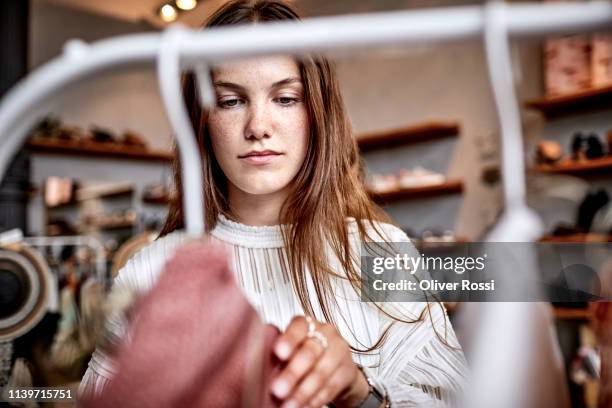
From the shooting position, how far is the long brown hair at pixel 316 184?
0.64 m

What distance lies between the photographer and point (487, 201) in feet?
7.54

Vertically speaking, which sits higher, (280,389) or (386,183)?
(386,183)

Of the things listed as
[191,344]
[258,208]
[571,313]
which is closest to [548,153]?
[571,313]

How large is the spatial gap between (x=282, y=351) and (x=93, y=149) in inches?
112

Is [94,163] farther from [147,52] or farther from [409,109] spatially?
[147,52]

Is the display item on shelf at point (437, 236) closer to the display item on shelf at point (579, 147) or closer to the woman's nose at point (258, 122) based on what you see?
the display item on shelf at point (579, 147)

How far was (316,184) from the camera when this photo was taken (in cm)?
66

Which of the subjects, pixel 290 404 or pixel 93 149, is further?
pixel 93 149

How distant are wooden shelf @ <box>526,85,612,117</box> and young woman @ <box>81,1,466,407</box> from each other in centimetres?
144

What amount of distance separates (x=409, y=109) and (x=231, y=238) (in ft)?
6.93

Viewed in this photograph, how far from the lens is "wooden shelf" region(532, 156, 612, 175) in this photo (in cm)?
182

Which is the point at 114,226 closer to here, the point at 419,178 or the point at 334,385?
the point at 419,178

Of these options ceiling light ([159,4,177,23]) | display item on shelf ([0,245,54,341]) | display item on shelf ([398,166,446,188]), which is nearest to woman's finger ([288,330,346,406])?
display item on shelf ([0,245,54,341])

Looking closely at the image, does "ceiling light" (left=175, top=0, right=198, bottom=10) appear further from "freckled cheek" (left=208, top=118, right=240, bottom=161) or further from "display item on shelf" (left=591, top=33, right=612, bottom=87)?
"freckled cheek" (left=208, top=118, right=240, bottom=161)
